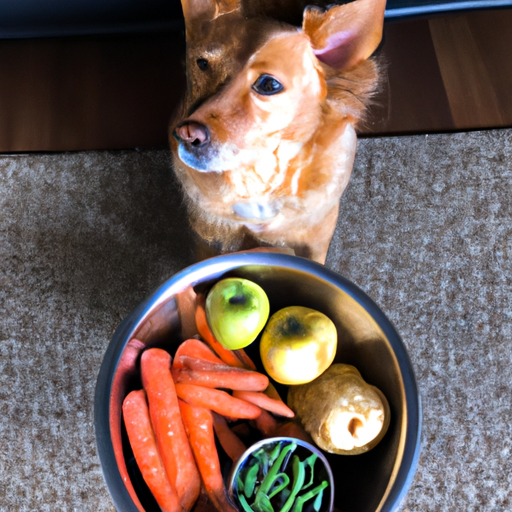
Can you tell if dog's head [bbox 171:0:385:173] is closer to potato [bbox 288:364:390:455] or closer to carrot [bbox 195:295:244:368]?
carrot [bbox 195:295:244:368]

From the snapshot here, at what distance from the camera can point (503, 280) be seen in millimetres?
887

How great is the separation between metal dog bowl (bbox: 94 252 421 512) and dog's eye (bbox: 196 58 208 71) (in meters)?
0.22

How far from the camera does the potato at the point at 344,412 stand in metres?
0.53

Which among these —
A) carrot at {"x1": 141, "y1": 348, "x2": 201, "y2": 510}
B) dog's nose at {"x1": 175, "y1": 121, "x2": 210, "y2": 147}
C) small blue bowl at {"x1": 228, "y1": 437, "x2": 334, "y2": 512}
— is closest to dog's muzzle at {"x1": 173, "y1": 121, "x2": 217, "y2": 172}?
dog's nose at {"x1": 175, "y1": 121, "x2": 210, "y2": 147}

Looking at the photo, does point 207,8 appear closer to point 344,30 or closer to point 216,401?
point 344,30

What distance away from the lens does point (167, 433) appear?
1.82 feet

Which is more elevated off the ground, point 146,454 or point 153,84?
point 153,84

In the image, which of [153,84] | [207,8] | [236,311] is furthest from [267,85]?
[153,84]

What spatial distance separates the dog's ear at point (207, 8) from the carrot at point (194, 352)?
38 centimetres

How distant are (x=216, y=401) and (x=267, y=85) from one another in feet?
1.19

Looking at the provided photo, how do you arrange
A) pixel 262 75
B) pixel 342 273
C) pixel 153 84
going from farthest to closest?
pixel 153 84, pixel 342 273, pixel 262 75

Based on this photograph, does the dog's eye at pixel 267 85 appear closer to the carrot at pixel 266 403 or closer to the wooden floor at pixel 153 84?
the carrot at pixel 266 403

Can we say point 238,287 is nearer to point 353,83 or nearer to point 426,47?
point 353,83

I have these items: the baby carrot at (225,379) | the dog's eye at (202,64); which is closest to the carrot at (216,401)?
the baby carrot at (225,379)
